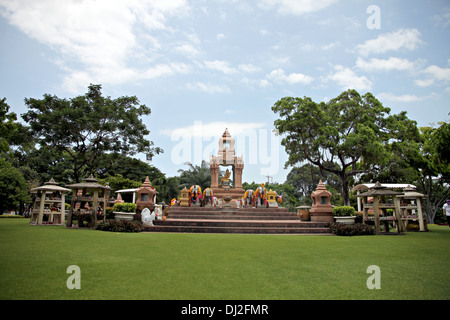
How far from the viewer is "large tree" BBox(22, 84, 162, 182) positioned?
19.3m

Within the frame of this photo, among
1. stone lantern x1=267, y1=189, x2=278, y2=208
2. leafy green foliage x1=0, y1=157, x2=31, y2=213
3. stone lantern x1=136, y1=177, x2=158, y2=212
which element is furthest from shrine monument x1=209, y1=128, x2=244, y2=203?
leafy green foliage x1=0, y1=157, x2=31, y2=213

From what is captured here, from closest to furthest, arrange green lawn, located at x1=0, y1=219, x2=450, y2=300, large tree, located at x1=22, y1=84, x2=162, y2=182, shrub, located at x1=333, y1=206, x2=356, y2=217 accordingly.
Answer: green lawn, located at x1=0, y1=219, x2=450, y2=300 < shrub, located at x1=333, y1=206, x2=356, y2=217 < large tree, located at x1=22, y1=84, x2=162, y2=182

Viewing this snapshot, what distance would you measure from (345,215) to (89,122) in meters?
16.8

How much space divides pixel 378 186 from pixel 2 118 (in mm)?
13340

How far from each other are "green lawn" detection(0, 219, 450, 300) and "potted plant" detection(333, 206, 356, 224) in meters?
6.10

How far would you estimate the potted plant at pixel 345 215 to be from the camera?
1341cm

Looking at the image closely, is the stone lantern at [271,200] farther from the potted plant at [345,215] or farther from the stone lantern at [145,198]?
the stone lantern at [145,198]

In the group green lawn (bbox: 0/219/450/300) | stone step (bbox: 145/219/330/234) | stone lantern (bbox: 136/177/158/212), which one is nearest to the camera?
green lawn (bbox: 0/219/450/300)

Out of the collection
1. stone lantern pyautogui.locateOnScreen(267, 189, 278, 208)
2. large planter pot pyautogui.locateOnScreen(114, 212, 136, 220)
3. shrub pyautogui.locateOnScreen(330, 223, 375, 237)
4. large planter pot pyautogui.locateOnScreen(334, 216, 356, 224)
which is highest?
stone lantern pyautogui.locateOnScreen(267, 189, 278, 208)

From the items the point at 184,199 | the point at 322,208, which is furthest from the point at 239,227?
the point at 184,199

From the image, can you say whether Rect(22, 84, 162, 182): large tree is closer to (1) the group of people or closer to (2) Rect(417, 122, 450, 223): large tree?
(1) the group of people

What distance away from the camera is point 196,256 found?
20.5ft

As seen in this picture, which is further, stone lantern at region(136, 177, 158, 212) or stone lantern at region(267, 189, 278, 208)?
stone lantern at region(267, 189, 278, 208)
